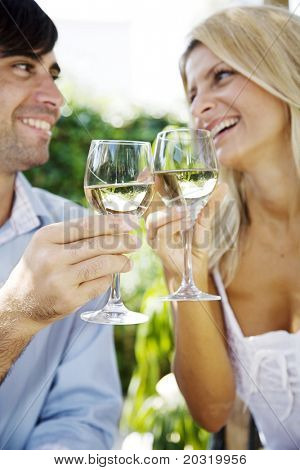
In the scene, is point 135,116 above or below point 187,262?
above

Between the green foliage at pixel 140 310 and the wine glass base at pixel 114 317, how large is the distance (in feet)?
5.02

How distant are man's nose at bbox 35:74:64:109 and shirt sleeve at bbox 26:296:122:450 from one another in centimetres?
63

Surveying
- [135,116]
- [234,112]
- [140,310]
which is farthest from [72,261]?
[135,116]

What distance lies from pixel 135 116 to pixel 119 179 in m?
2.82

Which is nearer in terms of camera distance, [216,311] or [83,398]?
[83,398]

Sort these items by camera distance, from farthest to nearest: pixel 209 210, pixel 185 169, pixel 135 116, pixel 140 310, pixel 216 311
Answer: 1. pixel 135 116
2. pixel 140 310
3. pixel 216 311
4. pixel 209 210
5. pixel 185 169

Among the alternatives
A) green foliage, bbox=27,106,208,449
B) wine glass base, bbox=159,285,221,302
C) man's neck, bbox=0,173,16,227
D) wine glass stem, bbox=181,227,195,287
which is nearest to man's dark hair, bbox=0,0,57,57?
man's neck, bbox=0,173,16,227

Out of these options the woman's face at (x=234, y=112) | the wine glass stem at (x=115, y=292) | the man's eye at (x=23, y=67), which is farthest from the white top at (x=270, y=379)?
the man's eye at (x=23, y=67)

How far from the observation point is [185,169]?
1130 mm

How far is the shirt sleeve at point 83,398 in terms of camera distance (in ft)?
5.05

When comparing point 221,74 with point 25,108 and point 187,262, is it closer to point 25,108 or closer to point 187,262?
point 25,108

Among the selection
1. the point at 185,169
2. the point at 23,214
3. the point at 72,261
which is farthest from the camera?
the point at 23,214

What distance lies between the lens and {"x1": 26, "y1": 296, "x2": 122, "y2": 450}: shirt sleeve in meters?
1.54

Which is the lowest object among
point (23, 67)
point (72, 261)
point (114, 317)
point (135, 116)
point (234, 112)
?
point (114, 317)
